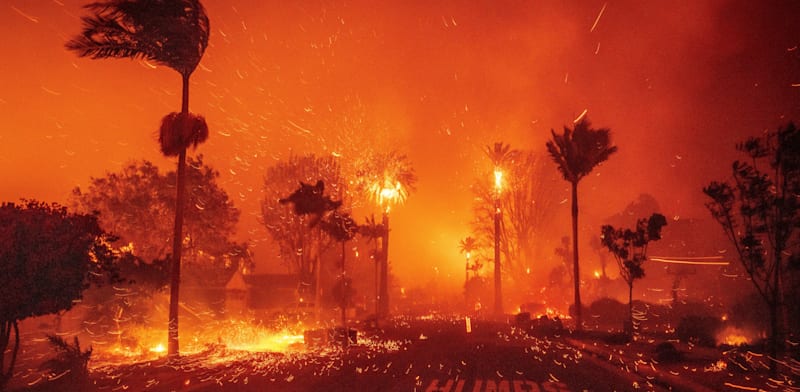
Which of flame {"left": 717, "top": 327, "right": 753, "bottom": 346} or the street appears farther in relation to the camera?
flame {"left": 717, "top": 327, "right": 753, "bottom": 346}

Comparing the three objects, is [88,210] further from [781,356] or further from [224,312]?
[781,356]

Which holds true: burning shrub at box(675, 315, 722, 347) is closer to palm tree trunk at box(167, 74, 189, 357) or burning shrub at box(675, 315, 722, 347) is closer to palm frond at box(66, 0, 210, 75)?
palm tree trunk at box(167, 74, 189, 357)

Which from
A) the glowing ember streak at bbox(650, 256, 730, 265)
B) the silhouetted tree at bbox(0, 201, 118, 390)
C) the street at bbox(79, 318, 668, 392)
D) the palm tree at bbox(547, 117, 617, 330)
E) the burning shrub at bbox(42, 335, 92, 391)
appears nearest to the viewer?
the silhouetted tree at bbox(0, 201, 118, 390)

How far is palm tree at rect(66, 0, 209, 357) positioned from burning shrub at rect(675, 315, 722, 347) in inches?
836

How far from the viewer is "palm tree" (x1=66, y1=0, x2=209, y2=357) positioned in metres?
19.5

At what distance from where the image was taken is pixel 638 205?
11269 cm

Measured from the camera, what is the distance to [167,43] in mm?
20453

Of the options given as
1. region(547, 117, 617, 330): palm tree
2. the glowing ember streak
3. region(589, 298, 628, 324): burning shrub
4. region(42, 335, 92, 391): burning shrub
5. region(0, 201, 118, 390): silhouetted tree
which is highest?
region(547, 117, 617, 330): palm tree

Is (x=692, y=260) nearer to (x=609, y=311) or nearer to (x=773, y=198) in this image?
(x=609, y=311)

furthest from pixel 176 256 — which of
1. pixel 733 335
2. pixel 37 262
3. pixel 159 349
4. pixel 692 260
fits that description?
pixel 692 260

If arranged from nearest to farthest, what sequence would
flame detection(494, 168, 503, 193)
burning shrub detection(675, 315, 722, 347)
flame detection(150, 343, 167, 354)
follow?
flame detection(150, 343, 167, 354), burning shrub detection(675, 315, 722, 347), flame detection(494, 168, 503, 193)

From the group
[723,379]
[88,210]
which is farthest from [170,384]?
[88,210]

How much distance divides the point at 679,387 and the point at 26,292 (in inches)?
595

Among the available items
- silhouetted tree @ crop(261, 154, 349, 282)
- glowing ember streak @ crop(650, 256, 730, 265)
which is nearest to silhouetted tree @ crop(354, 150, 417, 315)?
silhouetted tree @ crop(261, 154, 349, 282)
